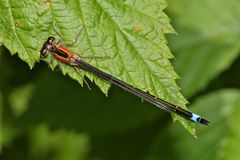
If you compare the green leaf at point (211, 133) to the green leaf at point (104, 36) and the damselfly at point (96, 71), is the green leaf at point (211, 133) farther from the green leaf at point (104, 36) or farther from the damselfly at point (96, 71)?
the green leaf at point (104, 36)

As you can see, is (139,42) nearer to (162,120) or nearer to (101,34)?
(101,34)

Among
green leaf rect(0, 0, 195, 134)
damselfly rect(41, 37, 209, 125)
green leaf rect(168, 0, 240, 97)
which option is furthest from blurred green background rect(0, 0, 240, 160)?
green leaf rect(0, 0, 195, 134)

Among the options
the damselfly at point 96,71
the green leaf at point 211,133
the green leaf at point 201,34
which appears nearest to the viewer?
the damselfly at point 96,71

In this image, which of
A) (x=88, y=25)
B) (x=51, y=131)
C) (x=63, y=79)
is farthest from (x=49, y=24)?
(x=51, y=131)

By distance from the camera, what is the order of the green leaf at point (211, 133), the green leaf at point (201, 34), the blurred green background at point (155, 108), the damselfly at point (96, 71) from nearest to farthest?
the damselfly at point (96, 71) → the green leaf at point (211, 133) → the blurred green background at point (155, 108) → the green leaf at point (201, 34)

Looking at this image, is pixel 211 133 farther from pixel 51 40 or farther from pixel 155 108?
pixel 51 40

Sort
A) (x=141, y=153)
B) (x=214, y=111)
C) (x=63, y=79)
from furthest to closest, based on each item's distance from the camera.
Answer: (x=141, y=153) < (x=63, y=79) < (x=214, y=111)

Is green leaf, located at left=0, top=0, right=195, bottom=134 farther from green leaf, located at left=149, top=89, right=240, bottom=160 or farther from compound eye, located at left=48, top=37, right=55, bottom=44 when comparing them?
green leaf, located at left=149, top=89, right=240, bottom=160

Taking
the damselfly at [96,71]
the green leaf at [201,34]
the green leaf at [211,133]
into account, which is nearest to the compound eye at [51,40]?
the damselfly at [96,71]
